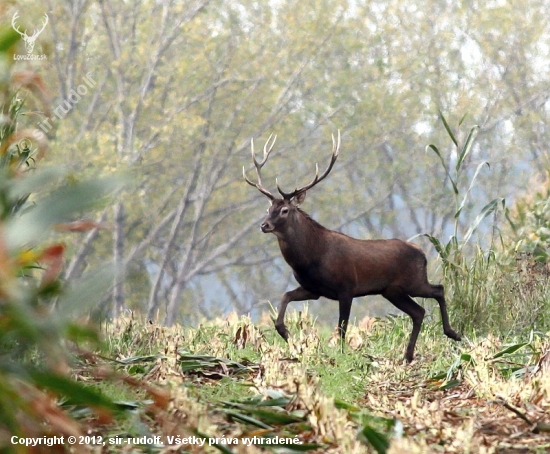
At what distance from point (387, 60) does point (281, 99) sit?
15.7 feet

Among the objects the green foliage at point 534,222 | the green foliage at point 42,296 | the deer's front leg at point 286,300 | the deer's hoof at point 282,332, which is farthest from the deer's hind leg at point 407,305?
the green foliage at point 42,296

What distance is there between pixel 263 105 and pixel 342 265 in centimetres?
2033

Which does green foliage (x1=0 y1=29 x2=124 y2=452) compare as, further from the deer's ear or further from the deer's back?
the deer's ear

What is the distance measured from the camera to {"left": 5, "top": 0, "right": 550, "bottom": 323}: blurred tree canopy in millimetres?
26828

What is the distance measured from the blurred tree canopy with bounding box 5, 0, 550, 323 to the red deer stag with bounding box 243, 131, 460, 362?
1532 cm

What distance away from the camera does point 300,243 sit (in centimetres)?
877

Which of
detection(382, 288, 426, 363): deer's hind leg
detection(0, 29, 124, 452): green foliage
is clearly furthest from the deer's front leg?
detection(0, 29, 124, 452): green foliage

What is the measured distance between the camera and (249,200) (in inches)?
1196

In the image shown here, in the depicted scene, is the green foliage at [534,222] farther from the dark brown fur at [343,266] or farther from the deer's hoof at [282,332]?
the deer's hoof at [282,332]

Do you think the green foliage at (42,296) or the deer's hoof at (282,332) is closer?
the green foliage at (42,296)

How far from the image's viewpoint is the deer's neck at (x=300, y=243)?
8.74 metres

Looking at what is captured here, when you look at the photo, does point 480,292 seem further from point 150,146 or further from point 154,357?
point 150,146

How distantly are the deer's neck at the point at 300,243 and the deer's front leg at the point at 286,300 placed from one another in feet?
0.80

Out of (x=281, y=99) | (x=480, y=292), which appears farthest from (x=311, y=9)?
(x=480, y=292)
